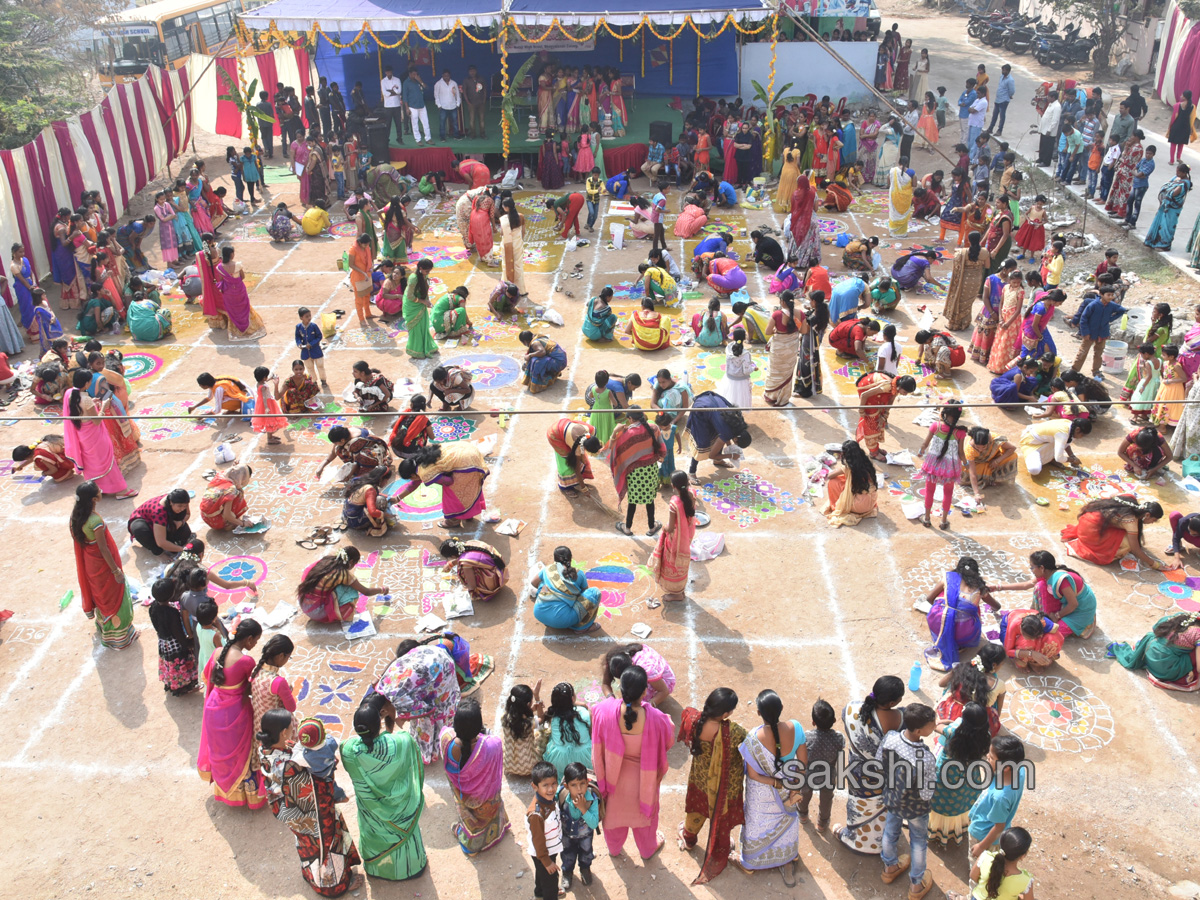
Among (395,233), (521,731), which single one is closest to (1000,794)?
(521,731)

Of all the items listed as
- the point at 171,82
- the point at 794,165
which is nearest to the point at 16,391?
the point at 171,82

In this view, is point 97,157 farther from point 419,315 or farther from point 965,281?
point 965,281

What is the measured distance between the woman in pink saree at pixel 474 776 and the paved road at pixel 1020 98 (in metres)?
13.8

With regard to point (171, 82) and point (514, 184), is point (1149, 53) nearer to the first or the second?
point (514, 184)

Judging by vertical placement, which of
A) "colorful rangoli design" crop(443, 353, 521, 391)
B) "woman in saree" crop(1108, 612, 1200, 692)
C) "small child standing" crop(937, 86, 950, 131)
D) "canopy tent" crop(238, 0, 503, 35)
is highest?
"canopy tent" crop(238, 0, 503, 35)

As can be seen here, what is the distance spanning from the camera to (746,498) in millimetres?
Answer: 10414

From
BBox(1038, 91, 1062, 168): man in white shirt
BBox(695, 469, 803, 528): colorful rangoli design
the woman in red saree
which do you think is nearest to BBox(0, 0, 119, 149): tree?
BBox(695, 469, 803, 528): colorful rangoli design

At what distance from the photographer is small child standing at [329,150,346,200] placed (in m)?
19.8

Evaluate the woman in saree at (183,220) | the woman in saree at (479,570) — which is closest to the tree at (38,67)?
the woman in saree at (183,220)

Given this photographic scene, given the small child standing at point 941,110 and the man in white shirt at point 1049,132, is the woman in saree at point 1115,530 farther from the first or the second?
the small child standing at point 941,110

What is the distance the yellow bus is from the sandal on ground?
84.0ft

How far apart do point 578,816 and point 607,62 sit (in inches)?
899

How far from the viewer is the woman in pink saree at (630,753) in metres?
5.80

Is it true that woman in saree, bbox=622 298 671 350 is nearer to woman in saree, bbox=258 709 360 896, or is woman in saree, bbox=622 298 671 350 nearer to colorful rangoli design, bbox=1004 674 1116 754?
colorful rangoli design, bbox=1004 674 1116 754
